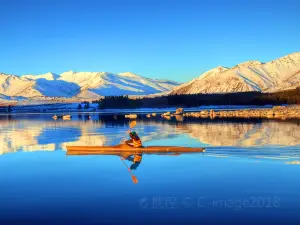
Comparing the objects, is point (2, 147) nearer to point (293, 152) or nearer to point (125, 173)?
point (125, 173)

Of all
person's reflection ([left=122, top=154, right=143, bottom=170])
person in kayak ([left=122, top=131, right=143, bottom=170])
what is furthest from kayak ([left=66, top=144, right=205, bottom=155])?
person's reflection ([left=122, top=154, right=143, bottom=170])

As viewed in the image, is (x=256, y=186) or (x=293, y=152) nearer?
(x=256, y=186)

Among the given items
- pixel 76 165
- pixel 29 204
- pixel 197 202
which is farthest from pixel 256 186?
pixel 76 165

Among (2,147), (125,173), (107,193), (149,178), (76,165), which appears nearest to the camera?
(107,193)

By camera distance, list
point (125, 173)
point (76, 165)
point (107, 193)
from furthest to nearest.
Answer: point (76, 165), point (125, 173), point (107, 193)

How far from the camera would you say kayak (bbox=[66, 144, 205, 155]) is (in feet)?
90.3

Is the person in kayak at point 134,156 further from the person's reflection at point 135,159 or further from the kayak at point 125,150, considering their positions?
the kayak at point 125,150

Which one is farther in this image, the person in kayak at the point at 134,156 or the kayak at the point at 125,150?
the kayak at the point at 125,150

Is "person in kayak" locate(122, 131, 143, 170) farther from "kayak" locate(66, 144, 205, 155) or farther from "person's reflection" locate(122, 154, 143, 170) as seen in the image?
"kayak" locate(66, 144, 205, 155)

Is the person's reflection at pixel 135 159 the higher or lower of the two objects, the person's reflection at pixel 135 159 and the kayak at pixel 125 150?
the lower

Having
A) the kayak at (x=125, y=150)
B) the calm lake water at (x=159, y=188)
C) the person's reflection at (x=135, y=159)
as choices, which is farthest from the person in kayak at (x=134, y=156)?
the calm lake water at (x=159, y=188)

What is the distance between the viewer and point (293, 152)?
84.3 ft

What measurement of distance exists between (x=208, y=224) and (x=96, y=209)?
4089mm

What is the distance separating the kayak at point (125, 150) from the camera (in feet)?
90.3
